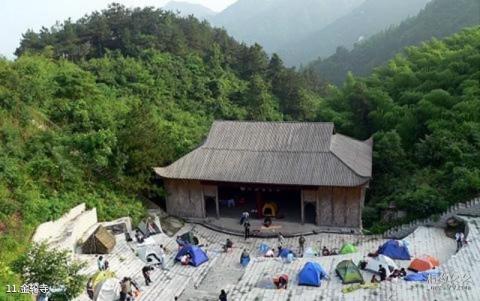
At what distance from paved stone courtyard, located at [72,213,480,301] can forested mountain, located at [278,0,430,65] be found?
140m

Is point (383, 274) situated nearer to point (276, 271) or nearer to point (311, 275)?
point (311, 275)

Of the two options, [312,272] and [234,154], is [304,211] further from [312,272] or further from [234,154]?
[312,272]

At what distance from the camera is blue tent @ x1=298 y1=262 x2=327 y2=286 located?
18.4 m

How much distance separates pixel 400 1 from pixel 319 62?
83.4 m

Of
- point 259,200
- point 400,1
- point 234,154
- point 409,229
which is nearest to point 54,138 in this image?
point 234,154

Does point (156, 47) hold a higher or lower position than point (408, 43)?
lower

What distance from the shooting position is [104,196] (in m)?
25.2

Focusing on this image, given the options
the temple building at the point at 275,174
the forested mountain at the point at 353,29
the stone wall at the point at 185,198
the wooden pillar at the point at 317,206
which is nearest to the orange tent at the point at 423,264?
the temple building at the point at 275,174

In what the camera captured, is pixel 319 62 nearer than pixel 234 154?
No

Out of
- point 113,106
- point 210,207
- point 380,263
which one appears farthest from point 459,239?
point 113,106

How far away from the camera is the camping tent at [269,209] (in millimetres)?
26427

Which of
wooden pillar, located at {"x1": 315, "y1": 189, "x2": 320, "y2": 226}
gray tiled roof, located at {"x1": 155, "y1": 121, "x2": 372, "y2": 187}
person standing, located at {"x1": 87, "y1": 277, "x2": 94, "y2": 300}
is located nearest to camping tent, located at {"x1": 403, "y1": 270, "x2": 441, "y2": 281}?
gray tiled roof, located at {"x1": 155, "y1": 121, "x2": 372, "y2": 187}

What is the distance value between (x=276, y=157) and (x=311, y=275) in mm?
8595

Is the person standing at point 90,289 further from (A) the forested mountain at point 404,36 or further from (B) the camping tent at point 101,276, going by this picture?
(A) the forested mountain at point 404,36
